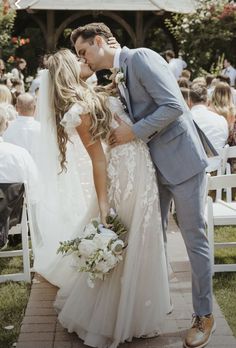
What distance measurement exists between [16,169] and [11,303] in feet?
3.98

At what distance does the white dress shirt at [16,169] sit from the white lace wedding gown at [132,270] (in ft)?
5.20

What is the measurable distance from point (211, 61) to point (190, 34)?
118 centimetres

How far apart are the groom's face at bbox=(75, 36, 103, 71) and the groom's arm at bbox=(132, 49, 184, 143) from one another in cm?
23

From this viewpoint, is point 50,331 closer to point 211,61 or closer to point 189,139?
point 189,139

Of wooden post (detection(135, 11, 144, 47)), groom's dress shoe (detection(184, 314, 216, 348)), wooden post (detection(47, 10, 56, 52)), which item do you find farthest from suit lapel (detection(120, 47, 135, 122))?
wooden post (detection(135, 11, 144, 47))

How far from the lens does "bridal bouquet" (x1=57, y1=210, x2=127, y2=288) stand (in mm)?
3592

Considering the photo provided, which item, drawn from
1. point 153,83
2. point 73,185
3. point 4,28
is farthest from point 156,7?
point 153,83

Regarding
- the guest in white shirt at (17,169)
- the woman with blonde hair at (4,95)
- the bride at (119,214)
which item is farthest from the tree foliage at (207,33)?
the bride at (119,214)

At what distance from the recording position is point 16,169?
5359mm

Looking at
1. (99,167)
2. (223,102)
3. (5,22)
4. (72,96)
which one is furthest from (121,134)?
(5,22)

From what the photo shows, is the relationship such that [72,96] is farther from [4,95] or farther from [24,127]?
[4,95]

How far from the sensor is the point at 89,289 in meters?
3.90

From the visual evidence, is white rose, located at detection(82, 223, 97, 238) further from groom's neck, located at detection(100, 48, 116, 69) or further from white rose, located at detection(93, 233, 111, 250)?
groom's neck, located at detection(100, 48, 116, 69)

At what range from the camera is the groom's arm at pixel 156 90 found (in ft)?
11.5
